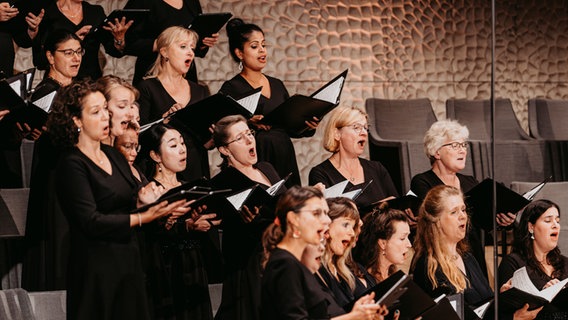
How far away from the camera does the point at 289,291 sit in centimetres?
228

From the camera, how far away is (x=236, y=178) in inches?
128

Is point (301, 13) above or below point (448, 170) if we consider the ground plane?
above

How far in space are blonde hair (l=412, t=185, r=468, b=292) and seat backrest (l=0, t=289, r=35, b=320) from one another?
1311 millimetres

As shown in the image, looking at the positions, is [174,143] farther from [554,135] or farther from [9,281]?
[554,135]

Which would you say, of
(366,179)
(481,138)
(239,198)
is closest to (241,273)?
(239,198)

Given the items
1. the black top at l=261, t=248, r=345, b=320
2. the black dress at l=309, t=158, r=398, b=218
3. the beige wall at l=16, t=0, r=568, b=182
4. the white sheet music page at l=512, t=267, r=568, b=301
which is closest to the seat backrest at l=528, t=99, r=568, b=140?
the beige wall at l=16, t=0, r=568, b=182

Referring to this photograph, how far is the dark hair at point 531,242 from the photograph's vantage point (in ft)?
11.9

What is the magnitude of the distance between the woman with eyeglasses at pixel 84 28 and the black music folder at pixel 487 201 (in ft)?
4.53

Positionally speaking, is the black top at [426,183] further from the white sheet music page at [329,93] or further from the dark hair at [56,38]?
the dark hair at [56,38]

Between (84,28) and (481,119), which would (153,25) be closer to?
(84,28)

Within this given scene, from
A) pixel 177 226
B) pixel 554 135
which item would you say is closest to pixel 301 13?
pixel 554 135

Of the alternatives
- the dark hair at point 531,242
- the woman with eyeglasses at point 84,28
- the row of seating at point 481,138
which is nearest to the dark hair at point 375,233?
the dark hair at point 531,242

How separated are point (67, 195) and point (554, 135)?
3334mm

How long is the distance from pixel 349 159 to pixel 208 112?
70 centimetres
